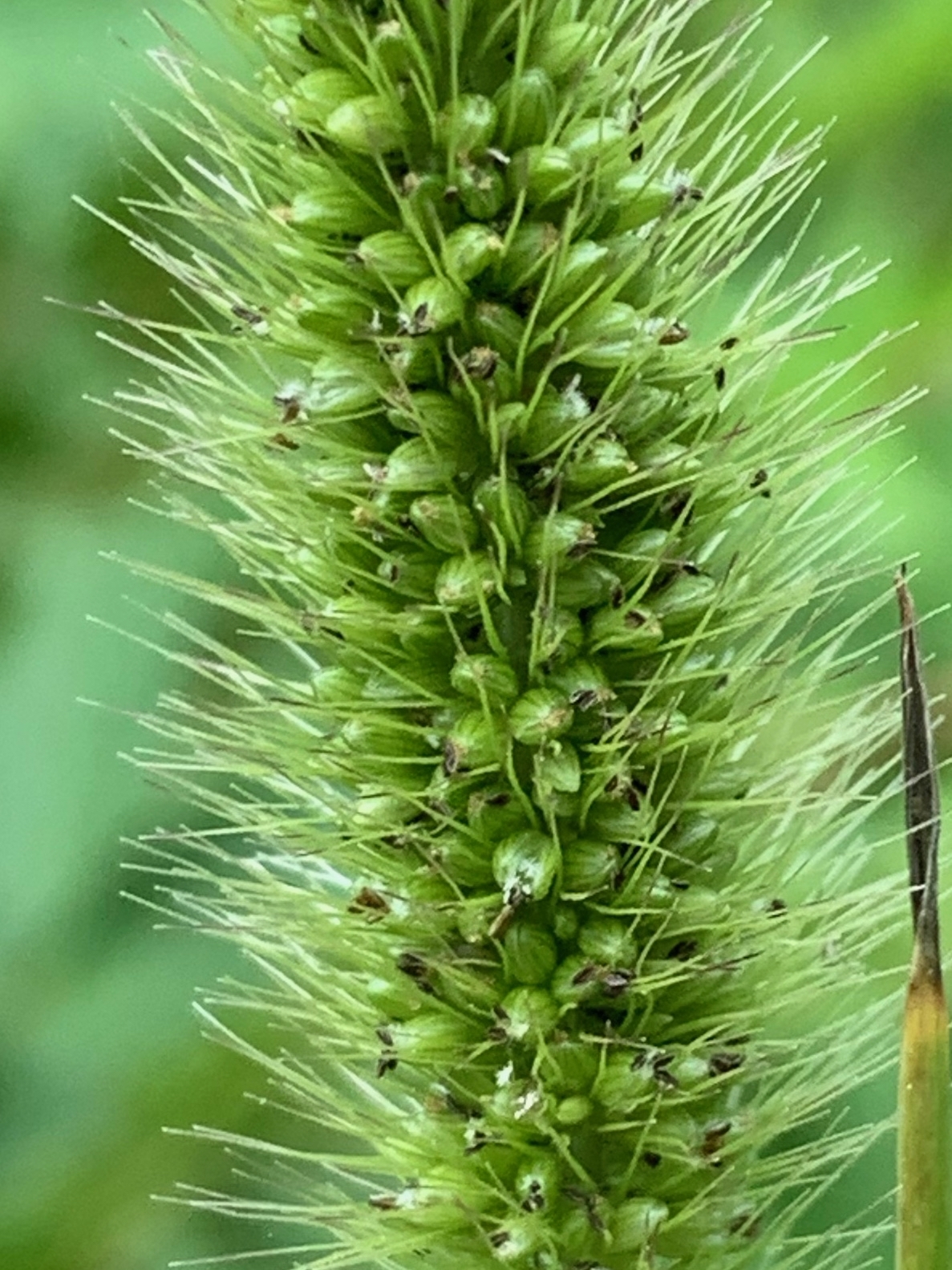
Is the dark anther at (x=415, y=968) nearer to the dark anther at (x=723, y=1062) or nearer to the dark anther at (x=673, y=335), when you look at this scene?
the dark anther at (x=723, y=1062)

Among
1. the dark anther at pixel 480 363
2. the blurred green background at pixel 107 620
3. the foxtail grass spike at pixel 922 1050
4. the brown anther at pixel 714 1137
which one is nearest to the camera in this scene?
the foxtail grass spike at pixel 922 1050

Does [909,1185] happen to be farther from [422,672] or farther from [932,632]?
[932,632]

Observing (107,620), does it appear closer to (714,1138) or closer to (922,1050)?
(714,1138)

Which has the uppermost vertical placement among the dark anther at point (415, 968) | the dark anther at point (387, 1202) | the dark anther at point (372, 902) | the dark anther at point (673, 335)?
the dark anther at point (673, 335)

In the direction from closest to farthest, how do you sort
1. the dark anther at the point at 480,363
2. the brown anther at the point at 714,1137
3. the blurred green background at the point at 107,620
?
the dark anther at the point at 480,363 < the brown anther at the point at 714,1137 < the blurred green background at the point at 107,620

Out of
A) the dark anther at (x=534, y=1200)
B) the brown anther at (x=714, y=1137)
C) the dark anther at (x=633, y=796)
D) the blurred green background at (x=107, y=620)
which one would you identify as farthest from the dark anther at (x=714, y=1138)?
the blurred green background at (x=107, y=620)

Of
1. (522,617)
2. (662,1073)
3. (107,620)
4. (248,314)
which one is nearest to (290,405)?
(248,314)
